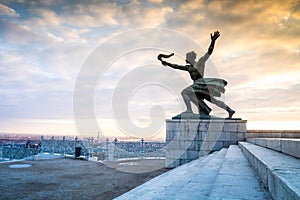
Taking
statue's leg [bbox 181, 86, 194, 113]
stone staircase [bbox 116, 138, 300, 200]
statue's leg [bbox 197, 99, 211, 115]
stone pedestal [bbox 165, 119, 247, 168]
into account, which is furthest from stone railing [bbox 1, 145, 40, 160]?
stone staircase [bbox 116, 138, 300, 200]

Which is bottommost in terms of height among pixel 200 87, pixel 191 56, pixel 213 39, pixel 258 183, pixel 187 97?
pixel 258 183

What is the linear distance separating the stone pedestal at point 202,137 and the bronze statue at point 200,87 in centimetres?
59

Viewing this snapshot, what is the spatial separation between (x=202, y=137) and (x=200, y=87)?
2.45 m

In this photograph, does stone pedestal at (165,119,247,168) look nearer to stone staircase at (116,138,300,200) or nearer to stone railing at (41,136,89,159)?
stone staircase at (116,138,300,200)

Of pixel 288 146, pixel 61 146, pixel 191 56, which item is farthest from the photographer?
pixel 61 146

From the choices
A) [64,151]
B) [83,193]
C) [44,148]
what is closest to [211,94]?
[83,193]

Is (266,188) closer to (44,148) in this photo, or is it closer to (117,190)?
(117,190)

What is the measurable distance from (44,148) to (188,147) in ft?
45.2

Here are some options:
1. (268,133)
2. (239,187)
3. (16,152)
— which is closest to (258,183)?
(239,187)

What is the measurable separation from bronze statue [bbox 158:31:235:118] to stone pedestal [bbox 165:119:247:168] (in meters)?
0.59

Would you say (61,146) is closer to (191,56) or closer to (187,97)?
(187,97)

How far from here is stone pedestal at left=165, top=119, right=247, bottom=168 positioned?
10398 mm

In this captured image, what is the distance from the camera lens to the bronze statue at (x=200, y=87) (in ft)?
35.8

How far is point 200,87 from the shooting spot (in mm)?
10914
